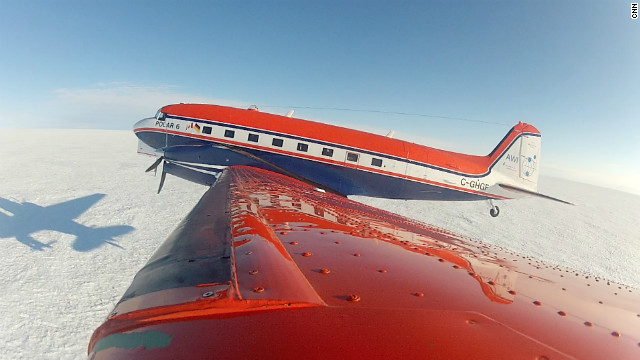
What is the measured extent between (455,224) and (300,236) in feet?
68.1

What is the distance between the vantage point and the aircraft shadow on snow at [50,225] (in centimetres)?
1061

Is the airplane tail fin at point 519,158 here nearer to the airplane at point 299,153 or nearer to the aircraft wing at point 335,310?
the airplane at point 299,153

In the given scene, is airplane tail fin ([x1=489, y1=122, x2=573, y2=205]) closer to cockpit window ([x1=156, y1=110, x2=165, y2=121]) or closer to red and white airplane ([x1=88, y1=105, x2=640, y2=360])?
red and white airplane ([x1=88, y1=105, x2=640, y2=360])

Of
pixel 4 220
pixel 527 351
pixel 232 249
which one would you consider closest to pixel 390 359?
pixel 527 351

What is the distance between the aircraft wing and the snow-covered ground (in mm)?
7271

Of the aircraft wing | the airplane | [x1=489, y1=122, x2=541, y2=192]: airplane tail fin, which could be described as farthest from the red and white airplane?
[x1=489, y1=122, x2=541, y2=192]: airplane tail fin

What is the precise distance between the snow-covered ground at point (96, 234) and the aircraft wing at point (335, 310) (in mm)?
7271

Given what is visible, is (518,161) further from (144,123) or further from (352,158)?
(144,123)

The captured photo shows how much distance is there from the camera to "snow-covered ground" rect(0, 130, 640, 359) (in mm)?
6852

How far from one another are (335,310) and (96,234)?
47.4ft

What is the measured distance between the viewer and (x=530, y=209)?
1115 inches

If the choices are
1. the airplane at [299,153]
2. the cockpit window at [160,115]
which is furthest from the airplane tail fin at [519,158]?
the cockpit window at [160,115]

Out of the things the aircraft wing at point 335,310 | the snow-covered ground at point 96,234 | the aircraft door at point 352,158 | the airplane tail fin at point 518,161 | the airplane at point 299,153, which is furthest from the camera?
the airplane tail fin at point 518,161

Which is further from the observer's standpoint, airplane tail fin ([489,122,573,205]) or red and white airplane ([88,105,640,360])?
airplane tail fin ([489,122,573,205])
